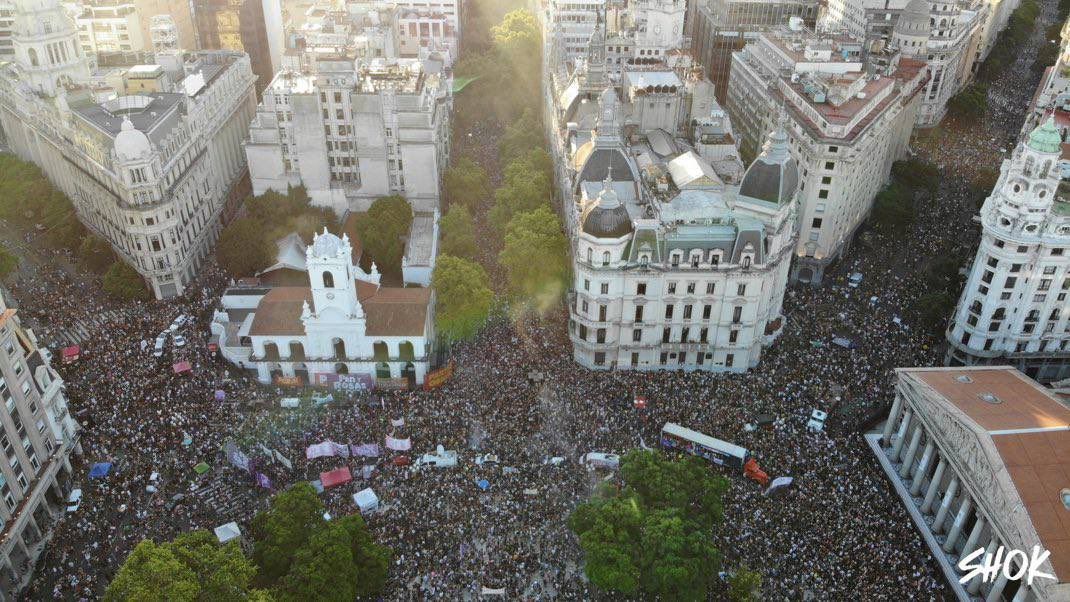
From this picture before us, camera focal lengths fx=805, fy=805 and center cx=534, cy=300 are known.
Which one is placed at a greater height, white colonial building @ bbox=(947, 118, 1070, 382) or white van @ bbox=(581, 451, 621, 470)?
white colonial building @ bbox=(947, 118, 1070, 382)

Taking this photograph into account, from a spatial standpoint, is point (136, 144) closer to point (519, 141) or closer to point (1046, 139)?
point (519, 141)

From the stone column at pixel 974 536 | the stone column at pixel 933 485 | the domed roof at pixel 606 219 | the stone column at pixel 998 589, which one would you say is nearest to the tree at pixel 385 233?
the domed roof at pixel 606 219

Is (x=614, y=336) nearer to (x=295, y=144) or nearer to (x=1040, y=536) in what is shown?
(x=1040, y=536)

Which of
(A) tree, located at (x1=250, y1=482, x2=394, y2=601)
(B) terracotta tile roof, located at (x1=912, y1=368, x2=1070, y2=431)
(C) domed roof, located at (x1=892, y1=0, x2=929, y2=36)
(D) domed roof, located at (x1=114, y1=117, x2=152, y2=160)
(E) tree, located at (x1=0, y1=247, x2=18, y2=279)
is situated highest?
(C) domed roof, located at (x1=892, y1=0, x2=929, y2=36)

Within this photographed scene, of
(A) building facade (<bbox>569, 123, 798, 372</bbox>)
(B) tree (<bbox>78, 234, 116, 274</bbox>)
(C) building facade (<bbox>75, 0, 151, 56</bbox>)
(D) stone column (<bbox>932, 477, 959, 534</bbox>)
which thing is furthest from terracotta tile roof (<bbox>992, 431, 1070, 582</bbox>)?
(C) building facade (<bbox>75, 0, 151, 56</bbox>)

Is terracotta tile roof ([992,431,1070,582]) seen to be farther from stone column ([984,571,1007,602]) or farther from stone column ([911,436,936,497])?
stone column ([911,436,936,497])
